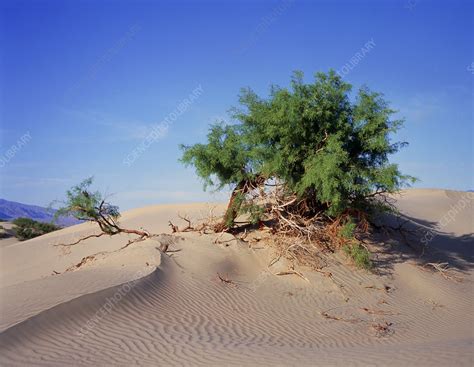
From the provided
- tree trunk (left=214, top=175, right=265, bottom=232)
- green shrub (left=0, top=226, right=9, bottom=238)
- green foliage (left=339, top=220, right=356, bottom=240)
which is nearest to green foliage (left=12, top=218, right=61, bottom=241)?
green shrub (left=0, top=226, right=9, bottom=238)

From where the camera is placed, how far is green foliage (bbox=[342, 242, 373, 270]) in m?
14.5

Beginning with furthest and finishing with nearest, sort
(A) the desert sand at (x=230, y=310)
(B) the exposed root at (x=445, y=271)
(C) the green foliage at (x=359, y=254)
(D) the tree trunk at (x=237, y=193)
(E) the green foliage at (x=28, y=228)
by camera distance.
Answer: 1. (E) the green foliage at (x=28, y=228)
2. (B) the exposed root at (x=445, y=271)
3. (D) the tree trunk at (x=237, y=193)
4. (C) the green foliage at (x=359, y=254)
5. (A) the desert sand at (x=230, y=310)

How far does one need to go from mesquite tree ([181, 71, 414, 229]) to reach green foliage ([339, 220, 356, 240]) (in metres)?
0.51

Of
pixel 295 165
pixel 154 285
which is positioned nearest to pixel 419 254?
pixel 295 165

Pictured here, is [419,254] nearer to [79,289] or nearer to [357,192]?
[357,192]

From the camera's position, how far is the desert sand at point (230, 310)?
23.7 feet

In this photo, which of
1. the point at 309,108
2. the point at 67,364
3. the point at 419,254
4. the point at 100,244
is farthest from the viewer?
the point at 100,244

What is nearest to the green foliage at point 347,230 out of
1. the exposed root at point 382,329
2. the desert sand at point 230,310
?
the desert sand at point 230,310

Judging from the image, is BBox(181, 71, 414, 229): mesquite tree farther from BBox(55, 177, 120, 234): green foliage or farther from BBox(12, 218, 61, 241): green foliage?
BBox(12, 218, 61, 241): green foliage

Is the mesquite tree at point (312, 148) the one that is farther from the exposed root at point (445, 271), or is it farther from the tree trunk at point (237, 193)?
the exposed root at point (445, 271)

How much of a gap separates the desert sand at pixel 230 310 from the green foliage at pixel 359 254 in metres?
0.32

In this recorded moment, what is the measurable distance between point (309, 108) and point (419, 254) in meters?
8.42

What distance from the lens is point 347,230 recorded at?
14.4 meters

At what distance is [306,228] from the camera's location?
49.1 feet
